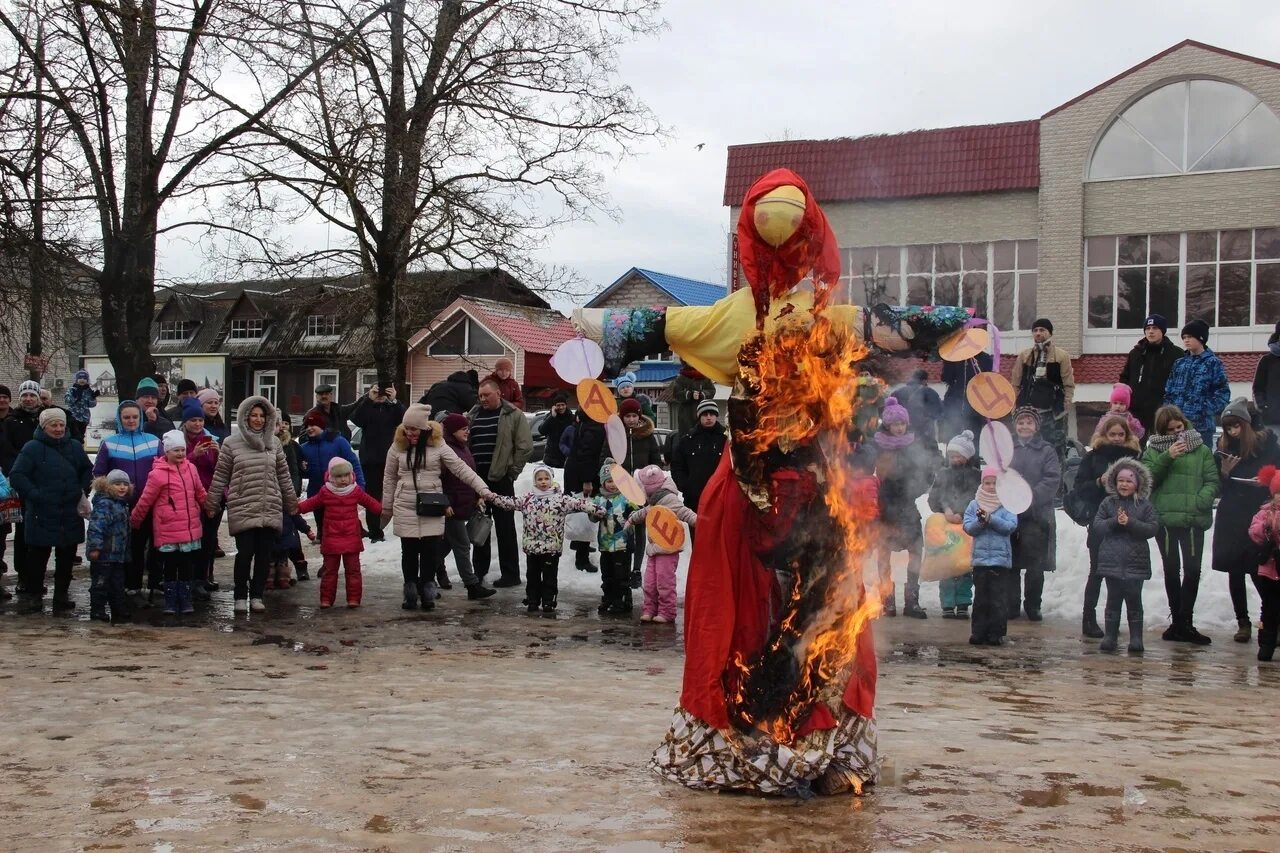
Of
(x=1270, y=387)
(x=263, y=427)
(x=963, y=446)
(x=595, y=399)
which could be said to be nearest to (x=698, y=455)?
(x=963, y=446)

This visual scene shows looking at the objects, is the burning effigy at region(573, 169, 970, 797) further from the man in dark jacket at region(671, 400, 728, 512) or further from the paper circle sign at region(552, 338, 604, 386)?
the man in dark jacket at region(671, 400, 728, 512)

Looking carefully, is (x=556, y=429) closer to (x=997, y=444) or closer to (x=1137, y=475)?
(x=1137, y=475)

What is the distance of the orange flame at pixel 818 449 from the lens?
16.5ft

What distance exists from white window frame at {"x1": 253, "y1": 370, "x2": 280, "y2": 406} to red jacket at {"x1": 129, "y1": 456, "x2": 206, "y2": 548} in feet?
149

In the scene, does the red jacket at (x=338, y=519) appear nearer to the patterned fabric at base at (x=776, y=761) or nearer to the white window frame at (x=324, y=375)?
the patterned fabric at base at (x=776, y=761)

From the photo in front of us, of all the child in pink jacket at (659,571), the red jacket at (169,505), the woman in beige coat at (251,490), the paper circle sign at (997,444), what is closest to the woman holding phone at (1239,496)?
the child in pink jacket at (659,571)

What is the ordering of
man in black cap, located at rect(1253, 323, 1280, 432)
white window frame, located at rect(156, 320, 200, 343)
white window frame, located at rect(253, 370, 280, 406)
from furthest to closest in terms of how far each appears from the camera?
white window frame, located at rect(156, 320, 200, 343)
white window frame, located at rect(253, 370, 280, 406)
man in black cap, located at rect(1253, 323, 1280, 432)

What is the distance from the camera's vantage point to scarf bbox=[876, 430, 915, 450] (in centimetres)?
991

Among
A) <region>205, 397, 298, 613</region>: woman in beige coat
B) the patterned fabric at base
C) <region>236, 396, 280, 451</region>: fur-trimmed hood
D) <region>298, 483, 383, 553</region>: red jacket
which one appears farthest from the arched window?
the patterned fabric at base

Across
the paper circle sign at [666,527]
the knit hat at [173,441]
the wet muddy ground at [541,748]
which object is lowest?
the wet muddy ground at [541,748]

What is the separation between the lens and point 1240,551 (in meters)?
10.1

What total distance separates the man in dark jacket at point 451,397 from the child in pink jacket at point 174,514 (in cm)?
295

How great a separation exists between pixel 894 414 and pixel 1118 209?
65.8ft

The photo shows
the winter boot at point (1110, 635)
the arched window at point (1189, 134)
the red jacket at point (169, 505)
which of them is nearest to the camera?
the winter boot at point (1110, 635)
